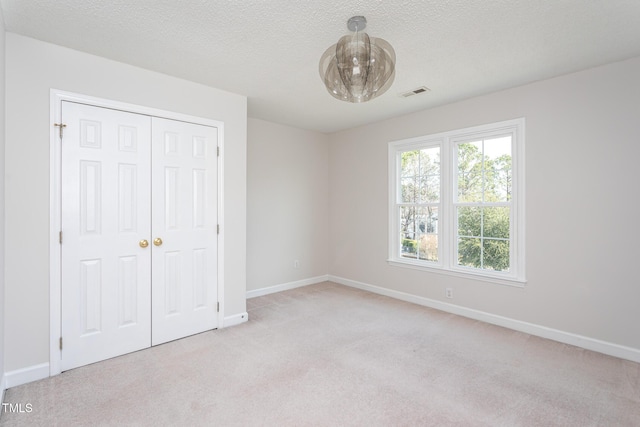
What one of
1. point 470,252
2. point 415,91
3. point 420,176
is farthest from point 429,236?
point 415,91

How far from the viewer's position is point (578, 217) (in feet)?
9.74

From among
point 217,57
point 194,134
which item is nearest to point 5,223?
point 194,134

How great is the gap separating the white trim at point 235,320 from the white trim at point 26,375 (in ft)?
4.75

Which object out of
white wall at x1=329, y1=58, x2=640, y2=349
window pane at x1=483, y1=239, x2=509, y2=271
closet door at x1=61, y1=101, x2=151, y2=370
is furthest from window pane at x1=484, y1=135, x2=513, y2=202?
closet door at x1=61, y1=101, x2=151, y2=370

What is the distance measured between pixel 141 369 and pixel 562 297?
3874 mm

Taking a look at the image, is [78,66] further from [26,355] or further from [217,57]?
[26,355]

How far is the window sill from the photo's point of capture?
3381mm

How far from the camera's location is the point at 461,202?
3865 millimetres

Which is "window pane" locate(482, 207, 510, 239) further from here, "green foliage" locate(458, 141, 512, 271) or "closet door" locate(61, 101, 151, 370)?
"closet door" locate(61, 101, 151, 370)

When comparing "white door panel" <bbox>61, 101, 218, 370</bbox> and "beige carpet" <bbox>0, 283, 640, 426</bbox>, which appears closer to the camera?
"beige carpet" <bbox>0, 283, 640, 426</bbox>

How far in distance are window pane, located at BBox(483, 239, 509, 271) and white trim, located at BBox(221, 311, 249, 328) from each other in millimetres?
2840

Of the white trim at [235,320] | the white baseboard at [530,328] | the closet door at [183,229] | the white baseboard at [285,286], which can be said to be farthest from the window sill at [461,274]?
the closet door at [183,229]

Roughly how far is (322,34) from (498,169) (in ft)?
8.20

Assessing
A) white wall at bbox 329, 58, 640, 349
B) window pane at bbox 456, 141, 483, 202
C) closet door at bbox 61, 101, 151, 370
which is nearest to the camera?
closet door at bbox 61, 101, 151, 370
